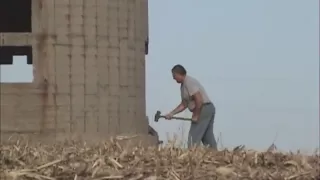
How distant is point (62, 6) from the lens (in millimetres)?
10422

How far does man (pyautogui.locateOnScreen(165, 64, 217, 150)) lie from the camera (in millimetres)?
10781

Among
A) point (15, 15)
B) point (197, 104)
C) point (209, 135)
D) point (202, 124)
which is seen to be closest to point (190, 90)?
point (197, 104)

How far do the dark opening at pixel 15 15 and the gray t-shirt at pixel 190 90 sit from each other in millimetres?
4914

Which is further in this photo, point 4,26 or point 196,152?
point 4,26

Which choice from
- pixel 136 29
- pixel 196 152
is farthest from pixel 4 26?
pixel 196 152

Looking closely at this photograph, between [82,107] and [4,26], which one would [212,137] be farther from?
[4,26]

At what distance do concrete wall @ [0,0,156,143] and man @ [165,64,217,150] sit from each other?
66cm

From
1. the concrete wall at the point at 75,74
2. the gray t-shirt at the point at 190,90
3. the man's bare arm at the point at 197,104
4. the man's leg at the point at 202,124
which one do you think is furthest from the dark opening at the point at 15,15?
the man's leg at the point at 202,124

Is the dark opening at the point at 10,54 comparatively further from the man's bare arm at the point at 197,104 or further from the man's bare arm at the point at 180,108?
the man's bare arm at the point at 197,104

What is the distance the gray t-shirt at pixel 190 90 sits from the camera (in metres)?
10.9

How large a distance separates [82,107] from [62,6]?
121 cm

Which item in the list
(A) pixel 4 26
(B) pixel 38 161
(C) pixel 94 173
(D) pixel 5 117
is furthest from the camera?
(A) pixel 4 26

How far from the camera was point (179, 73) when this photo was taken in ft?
36.3

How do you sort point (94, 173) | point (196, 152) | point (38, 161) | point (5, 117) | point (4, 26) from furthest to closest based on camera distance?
point (4, 26)
point (5, 117)
point (196, 152)
point (38, 161)
point (94, 173)
